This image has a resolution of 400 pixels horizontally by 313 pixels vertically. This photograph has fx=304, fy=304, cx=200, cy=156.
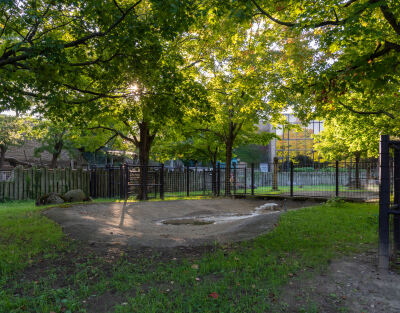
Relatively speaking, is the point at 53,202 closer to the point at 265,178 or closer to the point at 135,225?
the point at 135,225

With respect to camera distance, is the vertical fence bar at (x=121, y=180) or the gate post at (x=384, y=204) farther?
the vertical fence bar at (x=121, y=180)

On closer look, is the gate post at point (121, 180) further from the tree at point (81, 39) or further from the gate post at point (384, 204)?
the gate post at point (384, 204)

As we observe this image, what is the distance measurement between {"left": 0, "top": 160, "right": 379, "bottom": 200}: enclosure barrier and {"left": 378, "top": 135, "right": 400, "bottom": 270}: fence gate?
971cm

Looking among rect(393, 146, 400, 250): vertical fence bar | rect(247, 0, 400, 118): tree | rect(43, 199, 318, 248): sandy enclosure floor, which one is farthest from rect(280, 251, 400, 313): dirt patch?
rect(247, 0, 400, 118): tree

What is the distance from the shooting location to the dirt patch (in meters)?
3.60

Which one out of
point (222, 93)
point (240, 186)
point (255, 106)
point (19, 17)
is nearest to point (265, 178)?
point (240, 186)

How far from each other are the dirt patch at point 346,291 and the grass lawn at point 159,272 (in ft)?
0.76

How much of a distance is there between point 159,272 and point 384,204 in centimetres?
375

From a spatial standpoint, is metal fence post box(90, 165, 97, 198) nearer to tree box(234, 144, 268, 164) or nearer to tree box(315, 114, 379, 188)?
tree box(315, 114, 379, 188)

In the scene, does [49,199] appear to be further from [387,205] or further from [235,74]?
[387,205]

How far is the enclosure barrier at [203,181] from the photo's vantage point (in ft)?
49.4

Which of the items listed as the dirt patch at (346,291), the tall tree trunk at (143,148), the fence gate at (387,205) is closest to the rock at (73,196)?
the tall tree trunk at (143,148)

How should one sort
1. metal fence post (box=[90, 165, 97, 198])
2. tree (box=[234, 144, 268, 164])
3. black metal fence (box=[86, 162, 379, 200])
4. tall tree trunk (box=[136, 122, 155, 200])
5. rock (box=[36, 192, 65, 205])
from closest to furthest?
1. rock (box=[36, 192, 65, 205])
2. black metal fence (box=[86, 162, 379, 200])
3. tall tree trunk (box=[136, 122, 155, 200])
4. metal fence post (box=[90, 165, 97, 198])
5. tree (box=[234, 144, 268, 164])

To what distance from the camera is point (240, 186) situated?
2047cm
